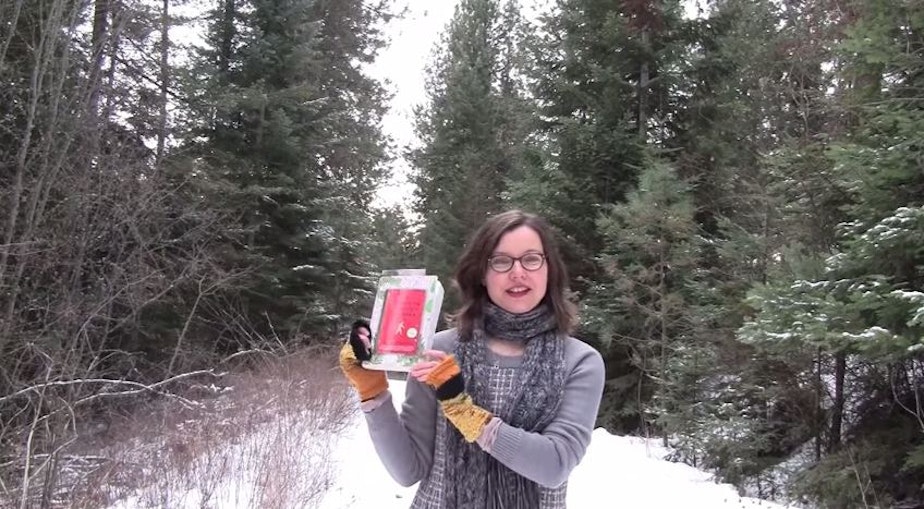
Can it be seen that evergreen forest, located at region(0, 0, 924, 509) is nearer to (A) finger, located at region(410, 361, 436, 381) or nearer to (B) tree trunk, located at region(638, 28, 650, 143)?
(B) tree trunk, located at region(638, 28, 650, 143)

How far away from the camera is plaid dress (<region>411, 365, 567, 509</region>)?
1.77m

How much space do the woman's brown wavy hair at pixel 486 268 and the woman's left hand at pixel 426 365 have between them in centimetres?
20

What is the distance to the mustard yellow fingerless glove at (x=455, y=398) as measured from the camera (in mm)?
1614

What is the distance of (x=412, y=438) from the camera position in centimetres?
188

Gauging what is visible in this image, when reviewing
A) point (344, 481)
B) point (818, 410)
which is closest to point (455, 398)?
point (344, 481)

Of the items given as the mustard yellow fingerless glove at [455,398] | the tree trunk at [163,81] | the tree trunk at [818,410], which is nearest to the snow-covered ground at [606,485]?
the tree trunk at [818,410]

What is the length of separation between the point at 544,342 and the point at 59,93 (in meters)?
6.90

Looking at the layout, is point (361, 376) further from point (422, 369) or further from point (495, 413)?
point (495, 413)

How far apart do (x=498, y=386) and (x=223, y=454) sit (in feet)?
13.5

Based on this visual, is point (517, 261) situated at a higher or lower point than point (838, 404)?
higher

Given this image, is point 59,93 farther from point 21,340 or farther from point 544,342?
point 544,342

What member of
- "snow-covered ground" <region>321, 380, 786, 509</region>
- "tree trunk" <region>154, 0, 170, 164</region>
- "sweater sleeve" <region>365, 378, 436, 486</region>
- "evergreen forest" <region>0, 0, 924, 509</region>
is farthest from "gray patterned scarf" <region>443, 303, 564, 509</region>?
"tree trunk" <region>154, 0, 170, 164</region>

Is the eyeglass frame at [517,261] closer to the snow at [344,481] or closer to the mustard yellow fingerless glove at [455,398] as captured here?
the mustard yellow fingerless glove at [455,398]

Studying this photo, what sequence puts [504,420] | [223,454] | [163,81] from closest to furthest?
[504,420] < [223,454] < [163,81]
